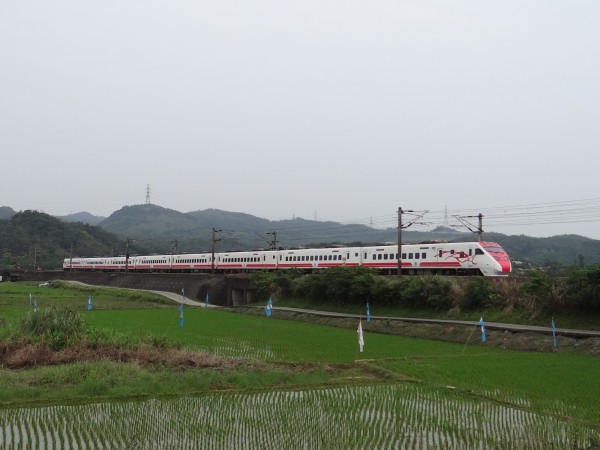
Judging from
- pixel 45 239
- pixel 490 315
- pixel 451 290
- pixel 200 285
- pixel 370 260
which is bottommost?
pixel 490 315

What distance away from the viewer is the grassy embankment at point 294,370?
11019 mm

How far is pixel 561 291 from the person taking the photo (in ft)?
78.9

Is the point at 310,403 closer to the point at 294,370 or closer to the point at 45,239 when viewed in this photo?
the point at 294,370

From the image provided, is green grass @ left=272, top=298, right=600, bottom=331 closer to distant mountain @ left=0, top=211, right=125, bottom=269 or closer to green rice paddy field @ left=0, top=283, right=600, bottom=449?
green rice paddy field @ left=0, top=283, right=600, bottom=449

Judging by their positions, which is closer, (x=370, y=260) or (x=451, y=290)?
(x=451, y=290)

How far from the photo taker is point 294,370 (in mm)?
14133

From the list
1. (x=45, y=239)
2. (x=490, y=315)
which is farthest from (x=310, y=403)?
(x=45, y=239)

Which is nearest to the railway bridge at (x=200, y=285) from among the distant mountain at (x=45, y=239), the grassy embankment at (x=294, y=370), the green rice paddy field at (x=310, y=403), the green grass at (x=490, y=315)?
the green grass at (x=490, y=315)

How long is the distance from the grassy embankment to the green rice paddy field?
1.7 inches

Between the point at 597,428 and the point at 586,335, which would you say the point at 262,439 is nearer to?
the point at 597,428

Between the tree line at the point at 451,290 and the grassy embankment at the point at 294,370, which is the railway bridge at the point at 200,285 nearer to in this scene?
the tree line at the point at 451,290

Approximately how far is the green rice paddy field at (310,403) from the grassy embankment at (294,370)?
1.7 inches

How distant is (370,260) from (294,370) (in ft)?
88.8

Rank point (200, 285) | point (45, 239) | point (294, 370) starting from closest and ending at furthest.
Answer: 1. point (294, 370)
2. point (200, 285)
3. point (45, 239)
